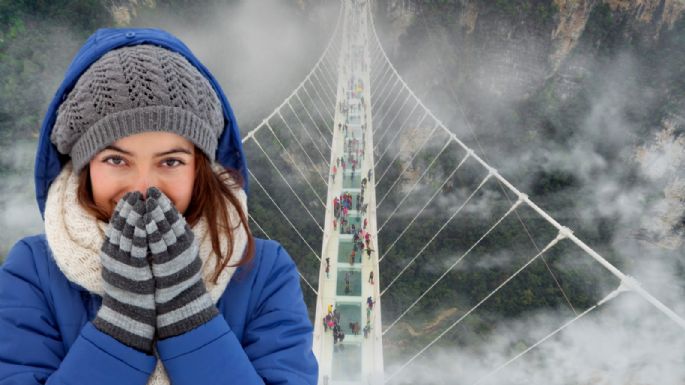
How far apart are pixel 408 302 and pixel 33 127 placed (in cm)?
898

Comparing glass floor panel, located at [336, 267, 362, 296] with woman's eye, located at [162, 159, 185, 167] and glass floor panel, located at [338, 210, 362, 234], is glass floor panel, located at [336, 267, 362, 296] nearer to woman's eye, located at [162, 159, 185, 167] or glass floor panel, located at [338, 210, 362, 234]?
glass floor panel, located at [338, 210, 362, 234]

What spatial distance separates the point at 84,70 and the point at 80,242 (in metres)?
0.23

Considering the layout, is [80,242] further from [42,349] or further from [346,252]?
[346,252]

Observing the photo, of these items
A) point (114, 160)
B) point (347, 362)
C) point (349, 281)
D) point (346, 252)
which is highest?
point (346, 252)

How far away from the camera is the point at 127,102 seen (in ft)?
1.76

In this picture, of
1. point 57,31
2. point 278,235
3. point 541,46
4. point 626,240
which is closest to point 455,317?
point 278,235

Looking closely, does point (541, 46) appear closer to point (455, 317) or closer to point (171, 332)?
point (455, 317)

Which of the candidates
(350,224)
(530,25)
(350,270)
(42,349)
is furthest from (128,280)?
(530,25)

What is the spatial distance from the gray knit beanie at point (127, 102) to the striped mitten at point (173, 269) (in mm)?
107

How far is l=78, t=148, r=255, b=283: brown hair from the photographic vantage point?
60 centimetres

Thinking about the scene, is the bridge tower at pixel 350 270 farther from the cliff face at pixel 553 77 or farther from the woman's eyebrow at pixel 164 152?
the cliff face at pixel 553 77

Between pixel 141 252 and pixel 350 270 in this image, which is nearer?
pixel 141 252

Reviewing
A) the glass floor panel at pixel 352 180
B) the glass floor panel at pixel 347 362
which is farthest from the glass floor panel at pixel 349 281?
the glass floor panel at pixel 352 180

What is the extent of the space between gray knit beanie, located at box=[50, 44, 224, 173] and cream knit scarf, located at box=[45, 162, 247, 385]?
50mm
